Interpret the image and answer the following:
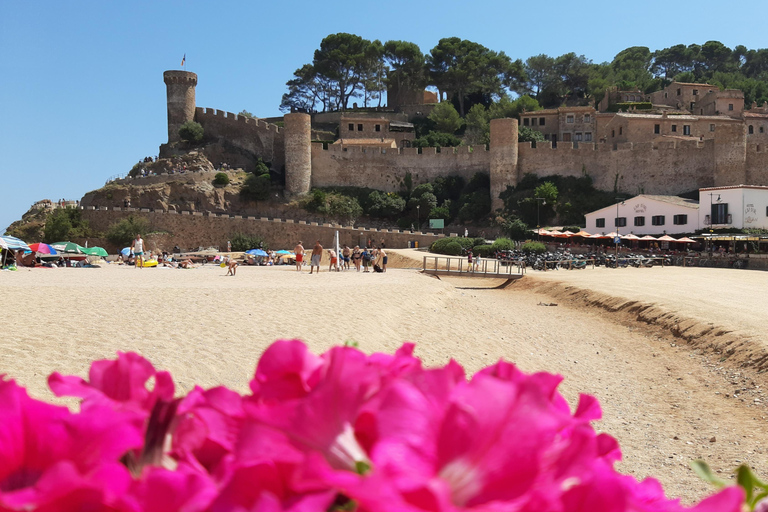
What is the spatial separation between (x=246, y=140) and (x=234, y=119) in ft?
9.15

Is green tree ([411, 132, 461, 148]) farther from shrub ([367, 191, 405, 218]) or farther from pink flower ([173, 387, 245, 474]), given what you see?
pink flower ([173, 387, 245, 474])

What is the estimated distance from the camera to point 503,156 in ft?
186

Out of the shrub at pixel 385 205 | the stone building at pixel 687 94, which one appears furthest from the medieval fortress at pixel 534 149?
the shrub at pixel 385 205

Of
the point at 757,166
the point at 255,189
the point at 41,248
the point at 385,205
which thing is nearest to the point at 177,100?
the point at 255,189

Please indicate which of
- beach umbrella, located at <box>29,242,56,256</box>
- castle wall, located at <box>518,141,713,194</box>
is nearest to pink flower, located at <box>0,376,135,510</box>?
beach umbrella, located at <box>29,242,56,256</box>

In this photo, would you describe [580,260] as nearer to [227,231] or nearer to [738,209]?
[738,209]

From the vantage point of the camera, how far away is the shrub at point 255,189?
57281 mm

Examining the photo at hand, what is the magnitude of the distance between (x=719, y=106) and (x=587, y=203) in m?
27.5

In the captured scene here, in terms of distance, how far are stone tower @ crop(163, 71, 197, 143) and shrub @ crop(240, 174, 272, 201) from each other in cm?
1430

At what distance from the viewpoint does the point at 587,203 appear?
52875 millimetres

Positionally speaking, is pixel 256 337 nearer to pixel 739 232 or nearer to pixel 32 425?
pixel 32 425

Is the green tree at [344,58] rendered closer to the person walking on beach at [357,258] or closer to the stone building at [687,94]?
the stone building at [687,94]

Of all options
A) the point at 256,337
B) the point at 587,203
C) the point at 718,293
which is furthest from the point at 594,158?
the point at 256,337

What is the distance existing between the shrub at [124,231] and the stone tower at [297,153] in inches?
580
